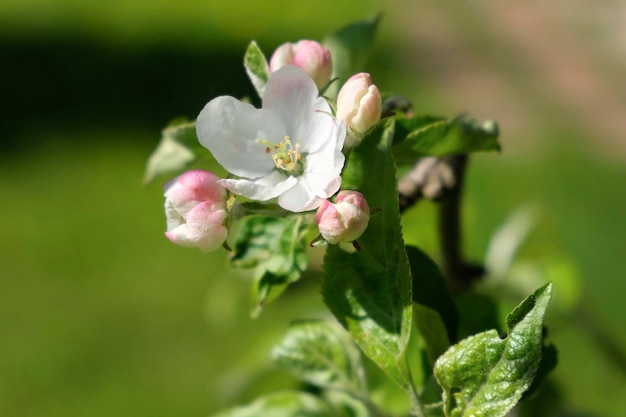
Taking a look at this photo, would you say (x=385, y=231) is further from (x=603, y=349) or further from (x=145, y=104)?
(x=145, y=104)

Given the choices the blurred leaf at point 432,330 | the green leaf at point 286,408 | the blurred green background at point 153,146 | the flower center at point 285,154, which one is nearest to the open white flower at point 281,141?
the flower center at point 285,154

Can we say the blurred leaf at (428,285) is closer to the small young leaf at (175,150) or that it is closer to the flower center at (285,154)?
the flower center at (285,154)

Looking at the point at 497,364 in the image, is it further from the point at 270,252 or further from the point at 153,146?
the point at 153,146

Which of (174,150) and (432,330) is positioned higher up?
(174,150)

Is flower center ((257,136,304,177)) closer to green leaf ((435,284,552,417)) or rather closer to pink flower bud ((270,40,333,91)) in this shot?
pink flower bud ((270,40,333,91))

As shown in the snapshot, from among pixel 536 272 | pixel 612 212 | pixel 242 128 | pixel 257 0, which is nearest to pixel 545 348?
pixel 242 128

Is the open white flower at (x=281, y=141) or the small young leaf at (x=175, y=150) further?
the small young leaf at (x=175, y=150)

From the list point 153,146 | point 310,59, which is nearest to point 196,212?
point 310,59

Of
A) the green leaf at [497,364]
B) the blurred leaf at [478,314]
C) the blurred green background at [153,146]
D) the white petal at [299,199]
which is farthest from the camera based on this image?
the blurred green background at [153,146]
